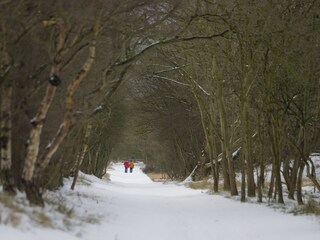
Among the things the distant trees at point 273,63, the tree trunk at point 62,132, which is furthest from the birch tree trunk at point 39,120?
the distant trees at point 273,63

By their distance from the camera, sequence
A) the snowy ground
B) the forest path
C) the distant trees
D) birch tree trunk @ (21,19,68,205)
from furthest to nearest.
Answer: the distant trees → the forest path → birch tree trunk @ (21,19,68,205) → the snowy ground

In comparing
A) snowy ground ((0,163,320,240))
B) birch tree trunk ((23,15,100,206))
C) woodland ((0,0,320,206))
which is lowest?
snowy ground ((0,163,320,240))

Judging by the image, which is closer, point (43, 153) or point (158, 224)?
point (43, 153)

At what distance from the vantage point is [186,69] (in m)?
25.5

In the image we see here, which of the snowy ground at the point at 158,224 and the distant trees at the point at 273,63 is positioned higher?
the distant trees at the point at 273,63

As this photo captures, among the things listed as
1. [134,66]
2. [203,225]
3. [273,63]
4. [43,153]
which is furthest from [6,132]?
[273,63]

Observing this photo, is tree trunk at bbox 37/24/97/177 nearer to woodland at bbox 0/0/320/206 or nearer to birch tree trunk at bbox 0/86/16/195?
woodland at bbox 0/0/320/206

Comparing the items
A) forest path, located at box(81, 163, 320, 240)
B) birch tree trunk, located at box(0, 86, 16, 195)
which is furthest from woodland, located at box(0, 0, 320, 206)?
forest path, located at box(81, 163, 320, 240)

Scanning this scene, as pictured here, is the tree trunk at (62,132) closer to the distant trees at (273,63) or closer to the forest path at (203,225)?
the forest path at (203,225)

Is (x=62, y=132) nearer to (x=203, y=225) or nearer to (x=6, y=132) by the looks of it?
(x=6, y=132)

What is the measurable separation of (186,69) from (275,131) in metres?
8.95

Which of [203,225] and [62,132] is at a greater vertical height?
[62,132]

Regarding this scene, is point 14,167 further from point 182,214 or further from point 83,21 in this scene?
point 182,214

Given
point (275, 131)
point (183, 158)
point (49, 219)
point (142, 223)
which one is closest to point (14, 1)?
point (49, 219)
